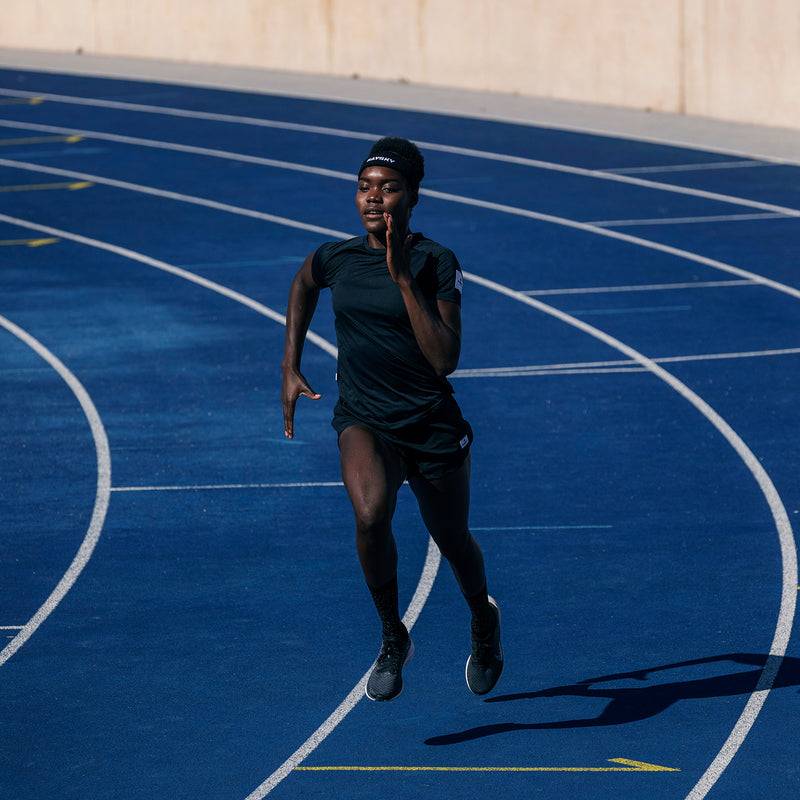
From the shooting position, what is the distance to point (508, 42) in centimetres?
2750

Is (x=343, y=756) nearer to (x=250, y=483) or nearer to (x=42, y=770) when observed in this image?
(x=42, y=770)

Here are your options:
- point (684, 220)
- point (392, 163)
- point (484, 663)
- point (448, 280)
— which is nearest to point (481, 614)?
point (484, 663)

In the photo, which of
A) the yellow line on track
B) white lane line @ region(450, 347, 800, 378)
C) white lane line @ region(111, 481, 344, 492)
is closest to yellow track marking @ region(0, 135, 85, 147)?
the yellow line on track

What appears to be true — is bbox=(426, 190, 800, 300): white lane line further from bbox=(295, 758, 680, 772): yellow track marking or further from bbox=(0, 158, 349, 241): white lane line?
bbox=(295, 758, 680, 772): yellow track marking

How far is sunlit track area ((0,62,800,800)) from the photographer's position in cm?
705

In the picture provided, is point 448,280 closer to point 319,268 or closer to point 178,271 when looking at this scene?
point 319,268

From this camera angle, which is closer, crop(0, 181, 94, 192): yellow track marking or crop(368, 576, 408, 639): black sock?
crop(368, 576, 408, 639): black sock

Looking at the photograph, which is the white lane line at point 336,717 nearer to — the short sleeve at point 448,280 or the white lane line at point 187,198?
the short sleeve at point 448,280

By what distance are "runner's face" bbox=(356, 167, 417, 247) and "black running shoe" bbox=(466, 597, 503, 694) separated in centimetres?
172

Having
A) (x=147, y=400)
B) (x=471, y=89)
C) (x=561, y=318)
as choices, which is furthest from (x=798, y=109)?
(x=147, y=400)

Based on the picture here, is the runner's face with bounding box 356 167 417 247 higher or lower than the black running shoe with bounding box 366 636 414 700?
higher

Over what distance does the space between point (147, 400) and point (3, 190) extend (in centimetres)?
990

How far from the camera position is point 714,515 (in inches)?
393

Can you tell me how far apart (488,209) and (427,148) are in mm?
4059
